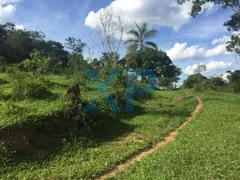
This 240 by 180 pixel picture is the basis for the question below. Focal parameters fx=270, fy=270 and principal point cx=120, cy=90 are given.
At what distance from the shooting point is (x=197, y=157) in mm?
6637

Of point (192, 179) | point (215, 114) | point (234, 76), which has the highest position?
point (234, 76)

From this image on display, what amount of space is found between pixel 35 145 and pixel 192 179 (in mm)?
4238

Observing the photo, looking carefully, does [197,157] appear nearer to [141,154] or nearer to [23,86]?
[141,154]

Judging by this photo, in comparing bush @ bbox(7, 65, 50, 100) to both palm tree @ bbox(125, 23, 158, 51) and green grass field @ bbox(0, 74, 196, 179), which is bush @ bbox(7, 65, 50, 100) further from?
palm tree @ bbox(125, 23, 158, 51)

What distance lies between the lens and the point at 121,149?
7570 mm

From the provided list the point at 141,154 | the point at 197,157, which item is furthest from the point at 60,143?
the point at 197,157

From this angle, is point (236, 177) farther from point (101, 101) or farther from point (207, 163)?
point (101, 101)

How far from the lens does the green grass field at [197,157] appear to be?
5.68m

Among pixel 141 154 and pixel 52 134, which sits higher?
pixel 52 134

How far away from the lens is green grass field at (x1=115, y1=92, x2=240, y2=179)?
18.6 ft

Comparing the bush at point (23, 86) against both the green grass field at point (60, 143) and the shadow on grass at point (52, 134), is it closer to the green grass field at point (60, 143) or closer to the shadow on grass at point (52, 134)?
the green grass field at point (60, 143)

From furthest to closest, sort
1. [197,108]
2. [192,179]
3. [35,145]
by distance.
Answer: [197,108] → [35,145] → [192,179]

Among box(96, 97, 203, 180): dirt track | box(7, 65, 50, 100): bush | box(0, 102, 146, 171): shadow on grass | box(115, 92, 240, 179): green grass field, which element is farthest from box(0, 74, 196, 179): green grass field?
box(115, 92, 240, 179): green grass field

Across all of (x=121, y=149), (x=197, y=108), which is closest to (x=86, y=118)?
(x=121, y=149)
